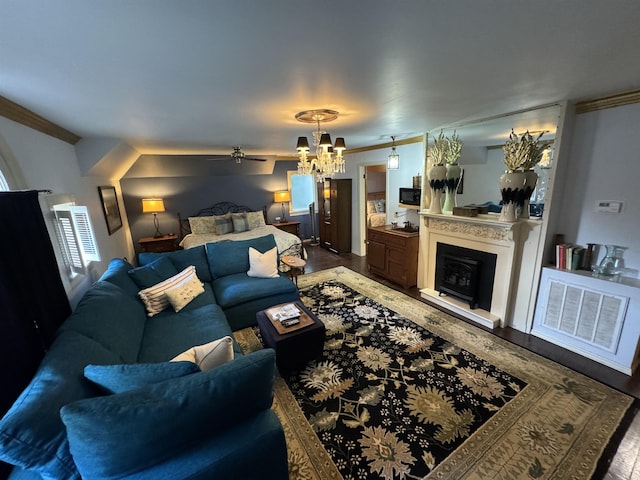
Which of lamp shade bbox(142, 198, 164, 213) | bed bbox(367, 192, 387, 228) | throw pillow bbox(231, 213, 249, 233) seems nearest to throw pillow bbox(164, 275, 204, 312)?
throw pillow bbox(231, 213, 249, 233)

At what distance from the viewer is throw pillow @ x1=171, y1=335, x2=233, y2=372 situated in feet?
4.80

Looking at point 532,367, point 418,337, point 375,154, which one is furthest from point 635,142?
point 375,154

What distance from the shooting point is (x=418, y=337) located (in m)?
2.85

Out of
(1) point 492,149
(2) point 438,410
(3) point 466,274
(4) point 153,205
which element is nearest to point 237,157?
(4) point 153,205

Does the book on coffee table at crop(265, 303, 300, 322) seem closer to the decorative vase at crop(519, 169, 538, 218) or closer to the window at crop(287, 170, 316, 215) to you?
the decorative vase at crop(519, 169, 538, 218)

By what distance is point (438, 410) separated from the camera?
1.97 metres

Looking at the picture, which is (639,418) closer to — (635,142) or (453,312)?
(453,312)

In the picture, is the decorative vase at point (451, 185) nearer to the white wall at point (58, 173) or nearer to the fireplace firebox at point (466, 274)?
the fireplace firebox at point (466, 274)

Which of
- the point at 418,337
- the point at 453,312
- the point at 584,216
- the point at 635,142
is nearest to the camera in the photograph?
the point at 635,142

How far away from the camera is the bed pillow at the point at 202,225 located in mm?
5676

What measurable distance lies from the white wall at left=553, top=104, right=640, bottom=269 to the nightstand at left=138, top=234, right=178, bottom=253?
634 cm

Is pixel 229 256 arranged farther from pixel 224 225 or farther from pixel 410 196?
pixel 410 196

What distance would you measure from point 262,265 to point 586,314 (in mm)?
3513

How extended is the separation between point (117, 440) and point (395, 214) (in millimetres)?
4508
